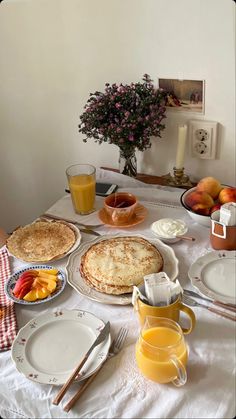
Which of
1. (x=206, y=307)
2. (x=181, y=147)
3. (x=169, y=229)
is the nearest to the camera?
(x=206, y=307)

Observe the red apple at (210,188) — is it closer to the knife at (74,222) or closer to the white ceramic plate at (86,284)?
the white ceramic plate at (86,284)

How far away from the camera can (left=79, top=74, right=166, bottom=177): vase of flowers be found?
140cm

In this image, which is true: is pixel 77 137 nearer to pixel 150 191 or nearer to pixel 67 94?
pixel 67 94

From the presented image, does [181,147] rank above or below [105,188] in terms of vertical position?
above

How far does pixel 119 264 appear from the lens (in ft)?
3.51

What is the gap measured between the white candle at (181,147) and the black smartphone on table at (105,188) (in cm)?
25

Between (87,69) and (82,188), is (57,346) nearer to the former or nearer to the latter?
(82,188)

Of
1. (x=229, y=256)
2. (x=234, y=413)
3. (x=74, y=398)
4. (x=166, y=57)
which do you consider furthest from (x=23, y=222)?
(x=234, y=413)

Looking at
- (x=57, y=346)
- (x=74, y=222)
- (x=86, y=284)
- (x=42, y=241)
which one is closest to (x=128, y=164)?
(x=74, y=222)

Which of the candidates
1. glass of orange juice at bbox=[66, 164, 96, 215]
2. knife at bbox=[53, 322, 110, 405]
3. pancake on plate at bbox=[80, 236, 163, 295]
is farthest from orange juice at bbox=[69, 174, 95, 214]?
knife at bbox=[53, 322, 110, 405]

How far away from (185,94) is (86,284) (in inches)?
31.1

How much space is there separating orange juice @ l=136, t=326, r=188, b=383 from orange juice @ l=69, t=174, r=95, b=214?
0.65 metres

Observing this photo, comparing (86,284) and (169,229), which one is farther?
(169,229)

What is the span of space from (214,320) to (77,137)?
1.07m
